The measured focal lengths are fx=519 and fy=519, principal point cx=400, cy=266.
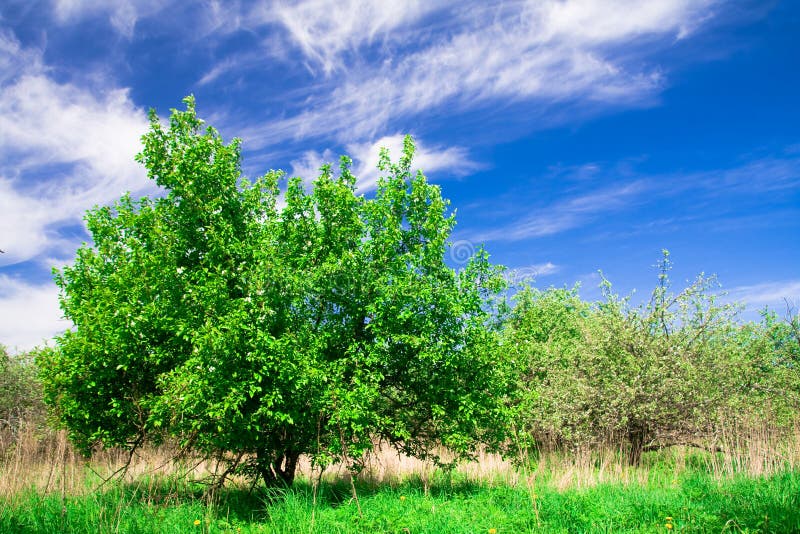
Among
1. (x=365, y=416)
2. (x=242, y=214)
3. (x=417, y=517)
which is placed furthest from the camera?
(x=242, y=214)

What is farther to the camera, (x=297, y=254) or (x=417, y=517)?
(x=297, y=254)

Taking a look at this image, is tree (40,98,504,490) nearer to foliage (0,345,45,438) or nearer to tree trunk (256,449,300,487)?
tree trunk (256,449,300,487)

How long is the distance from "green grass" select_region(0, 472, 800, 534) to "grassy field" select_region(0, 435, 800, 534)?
0.08ft

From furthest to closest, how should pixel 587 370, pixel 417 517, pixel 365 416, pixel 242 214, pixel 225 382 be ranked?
pixel 587 370
pixel 242 214
pixel 365 416
pixel 225 382
pixel 417 517

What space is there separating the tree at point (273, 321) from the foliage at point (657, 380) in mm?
3641

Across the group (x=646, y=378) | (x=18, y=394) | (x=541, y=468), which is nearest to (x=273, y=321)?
(x=541, y=468)

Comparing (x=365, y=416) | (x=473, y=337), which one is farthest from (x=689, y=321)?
(x=365, y=416)

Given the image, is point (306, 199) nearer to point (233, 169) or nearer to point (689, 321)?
point (233, 169)

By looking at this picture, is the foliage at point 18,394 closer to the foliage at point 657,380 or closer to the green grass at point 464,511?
the green grass at point 464,511

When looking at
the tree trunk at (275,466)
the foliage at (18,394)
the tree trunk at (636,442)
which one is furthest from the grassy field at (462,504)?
the foliage at (18,394)

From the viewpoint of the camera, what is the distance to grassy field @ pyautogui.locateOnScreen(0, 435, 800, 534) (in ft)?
28.1

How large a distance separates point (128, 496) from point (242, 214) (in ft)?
23.5

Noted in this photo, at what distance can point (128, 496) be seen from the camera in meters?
12.1

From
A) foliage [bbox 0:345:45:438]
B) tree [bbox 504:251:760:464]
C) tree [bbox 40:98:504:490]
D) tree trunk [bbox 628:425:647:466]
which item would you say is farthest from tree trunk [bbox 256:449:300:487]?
foliage [bbox 0:345:45:438]
